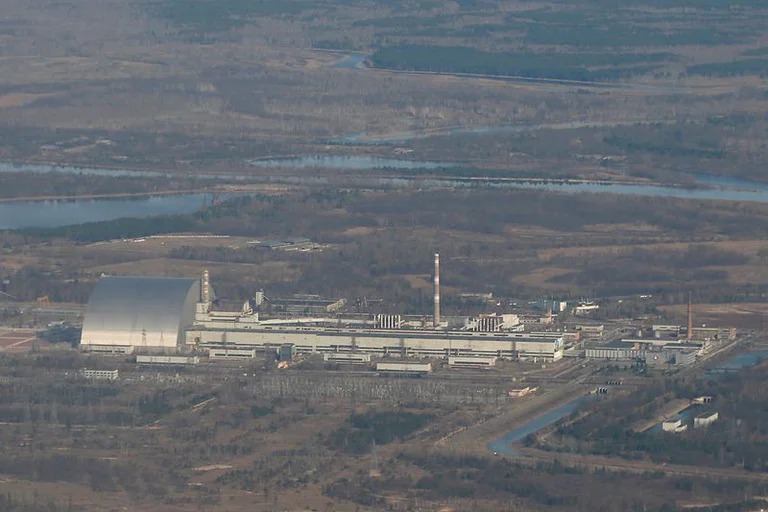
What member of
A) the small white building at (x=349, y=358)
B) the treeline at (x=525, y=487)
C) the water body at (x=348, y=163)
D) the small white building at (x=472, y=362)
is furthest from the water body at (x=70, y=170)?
the treeline at (x=525, y=487)

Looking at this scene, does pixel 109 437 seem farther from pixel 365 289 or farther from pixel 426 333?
pixel 365 289

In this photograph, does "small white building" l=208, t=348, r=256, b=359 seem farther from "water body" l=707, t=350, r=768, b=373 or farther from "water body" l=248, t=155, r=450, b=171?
"water body" l=248, t=155, r=450, b=171

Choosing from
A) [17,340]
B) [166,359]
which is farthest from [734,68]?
[166,359]

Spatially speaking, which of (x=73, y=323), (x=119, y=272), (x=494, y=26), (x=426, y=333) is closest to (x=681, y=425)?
(x=426, y=333)

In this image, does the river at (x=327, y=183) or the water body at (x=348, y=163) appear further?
the water body at (x=348, y=163)

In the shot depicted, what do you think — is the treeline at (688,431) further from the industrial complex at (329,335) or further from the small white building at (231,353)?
the small white building at (231,353)

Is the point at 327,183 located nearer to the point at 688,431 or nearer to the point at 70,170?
the point at 70,170

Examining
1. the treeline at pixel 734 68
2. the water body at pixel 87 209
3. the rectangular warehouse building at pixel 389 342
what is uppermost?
the treeline at pixel 734 68
